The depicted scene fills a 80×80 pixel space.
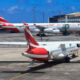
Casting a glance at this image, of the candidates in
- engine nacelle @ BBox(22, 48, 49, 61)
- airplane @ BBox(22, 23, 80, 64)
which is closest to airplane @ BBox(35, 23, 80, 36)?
airplane @ BBox(22, 23, 80, 64)

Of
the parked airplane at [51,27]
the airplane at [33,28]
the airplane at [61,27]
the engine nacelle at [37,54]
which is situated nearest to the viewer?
the engine nacelle at [37,54]

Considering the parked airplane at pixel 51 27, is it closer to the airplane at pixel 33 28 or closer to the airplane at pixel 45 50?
the airplane at pixel 33 28

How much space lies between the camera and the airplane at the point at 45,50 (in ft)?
79.8

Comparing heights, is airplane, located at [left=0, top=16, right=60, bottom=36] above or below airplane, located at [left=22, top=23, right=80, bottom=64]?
above

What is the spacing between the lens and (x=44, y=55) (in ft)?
82.7

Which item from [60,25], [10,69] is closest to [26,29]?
[10,69]

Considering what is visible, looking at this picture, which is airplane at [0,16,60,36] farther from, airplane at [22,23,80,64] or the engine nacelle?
the engine nacelle

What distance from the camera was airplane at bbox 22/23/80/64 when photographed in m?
24.3

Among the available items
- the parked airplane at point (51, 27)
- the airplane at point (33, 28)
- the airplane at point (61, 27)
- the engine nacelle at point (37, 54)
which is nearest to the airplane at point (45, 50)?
the engine nacelle at point (37, 54)

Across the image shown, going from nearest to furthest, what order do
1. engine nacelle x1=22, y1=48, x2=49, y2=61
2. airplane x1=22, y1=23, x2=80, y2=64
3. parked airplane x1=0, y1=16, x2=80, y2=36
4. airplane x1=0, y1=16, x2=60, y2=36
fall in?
engine nacelle x1=22, y1=48, x2=49, y2=61 < airplane x1=22, y1=23, x2=80, y2=64 < airplane x1=0, y1=16, x2=60, y2=36 < parked airplane x1=0, y1=16, x2=80, y2=36

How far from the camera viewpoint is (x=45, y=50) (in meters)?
25.5

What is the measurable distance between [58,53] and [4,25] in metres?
71.2

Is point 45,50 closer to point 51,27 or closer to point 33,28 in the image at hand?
point 51,27

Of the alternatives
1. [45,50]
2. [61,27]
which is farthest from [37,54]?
[61,27]
